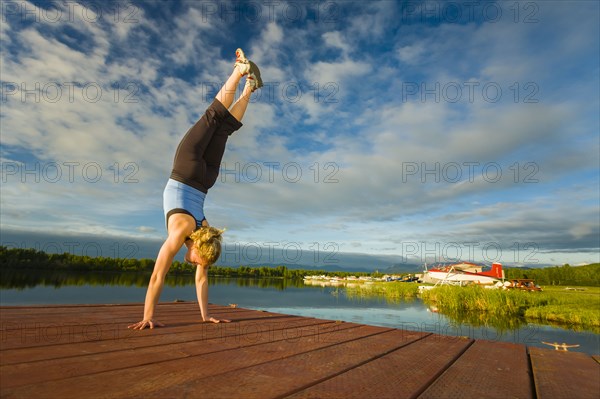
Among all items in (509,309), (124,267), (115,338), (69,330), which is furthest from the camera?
(124,267)

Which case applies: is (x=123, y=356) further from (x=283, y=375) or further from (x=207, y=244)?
(x=207, y=244)

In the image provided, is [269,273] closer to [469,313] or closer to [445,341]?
[469,313]

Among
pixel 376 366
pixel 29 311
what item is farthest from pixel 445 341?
pixel 29 311

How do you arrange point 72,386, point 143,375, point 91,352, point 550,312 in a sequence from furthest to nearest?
point 550,312
point 91,352
point 143,375
point 72,386

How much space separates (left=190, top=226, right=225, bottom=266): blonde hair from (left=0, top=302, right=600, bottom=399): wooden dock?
592mm

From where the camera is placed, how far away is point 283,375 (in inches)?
58.1

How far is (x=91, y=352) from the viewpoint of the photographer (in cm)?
172

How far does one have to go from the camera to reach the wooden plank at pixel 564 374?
149cm

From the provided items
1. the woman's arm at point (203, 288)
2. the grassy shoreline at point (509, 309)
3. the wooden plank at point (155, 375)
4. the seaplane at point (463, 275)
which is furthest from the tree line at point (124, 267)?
the wooden plank at point (155, 375)

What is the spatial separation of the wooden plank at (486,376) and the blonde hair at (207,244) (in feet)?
6.24

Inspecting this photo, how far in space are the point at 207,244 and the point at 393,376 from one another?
1796 millimetres

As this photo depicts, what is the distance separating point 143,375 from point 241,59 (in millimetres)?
2826

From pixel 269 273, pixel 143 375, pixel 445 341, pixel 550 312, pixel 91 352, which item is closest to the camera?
pixel 143 375

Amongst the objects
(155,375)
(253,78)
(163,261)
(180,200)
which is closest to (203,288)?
(163,261)
